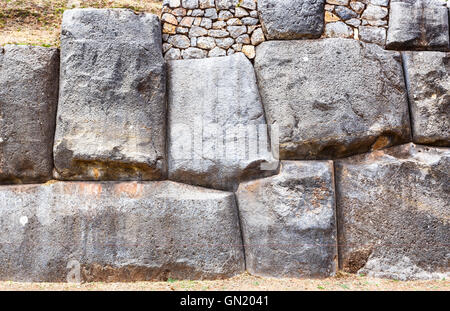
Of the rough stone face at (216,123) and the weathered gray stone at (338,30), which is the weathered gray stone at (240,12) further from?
the weathered gray stone at (338,30)

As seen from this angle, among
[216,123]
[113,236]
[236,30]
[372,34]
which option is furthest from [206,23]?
[113,236]

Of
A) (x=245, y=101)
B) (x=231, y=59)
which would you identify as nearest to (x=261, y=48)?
(x=231, y=59)

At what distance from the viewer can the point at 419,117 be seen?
4840mm

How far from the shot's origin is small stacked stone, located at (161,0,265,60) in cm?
495

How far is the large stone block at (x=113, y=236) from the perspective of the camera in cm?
445

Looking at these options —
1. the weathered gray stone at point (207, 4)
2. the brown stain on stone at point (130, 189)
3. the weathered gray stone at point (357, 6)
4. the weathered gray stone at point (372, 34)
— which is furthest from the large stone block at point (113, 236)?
the weathered gray stone at point (357, 6)

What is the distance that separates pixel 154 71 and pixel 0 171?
2.11 metres

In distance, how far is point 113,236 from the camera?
4477mm

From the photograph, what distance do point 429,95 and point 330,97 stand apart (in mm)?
1250

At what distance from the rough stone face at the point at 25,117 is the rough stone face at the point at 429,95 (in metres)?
4.33

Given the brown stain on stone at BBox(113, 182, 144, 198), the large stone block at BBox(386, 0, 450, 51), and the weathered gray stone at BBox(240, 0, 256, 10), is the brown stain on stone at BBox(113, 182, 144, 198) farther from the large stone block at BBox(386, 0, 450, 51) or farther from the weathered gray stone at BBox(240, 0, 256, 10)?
the large stone block at BBox(386, 0, 450, 51)

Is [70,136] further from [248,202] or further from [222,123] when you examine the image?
[248,202]

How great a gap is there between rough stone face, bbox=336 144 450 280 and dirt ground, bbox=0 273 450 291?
0.52 feet

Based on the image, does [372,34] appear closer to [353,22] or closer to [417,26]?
[353,22]
